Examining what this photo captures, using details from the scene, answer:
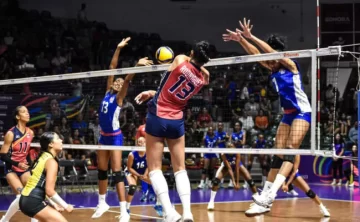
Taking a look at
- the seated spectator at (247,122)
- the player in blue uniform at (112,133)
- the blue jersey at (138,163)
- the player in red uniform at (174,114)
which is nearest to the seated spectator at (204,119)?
the seated spectator at (247,122)

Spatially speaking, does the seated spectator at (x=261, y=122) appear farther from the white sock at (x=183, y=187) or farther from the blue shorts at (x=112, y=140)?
the white sock at (x=183, y=187)

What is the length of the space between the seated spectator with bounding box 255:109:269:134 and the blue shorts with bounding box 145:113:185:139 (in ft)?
45.9

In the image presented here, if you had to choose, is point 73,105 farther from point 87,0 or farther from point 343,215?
point 87,0

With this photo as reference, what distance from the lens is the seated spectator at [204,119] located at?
1980 centimetres

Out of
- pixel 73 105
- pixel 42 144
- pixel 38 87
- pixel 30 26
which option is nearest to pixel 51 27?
pixel 30 26

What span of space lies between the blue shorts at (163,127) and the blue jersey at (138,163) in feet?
20.6

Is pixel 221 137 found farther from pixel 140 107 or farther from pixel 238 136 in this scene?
pixel 140 107

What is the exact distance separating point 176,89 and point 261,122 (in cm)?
1442

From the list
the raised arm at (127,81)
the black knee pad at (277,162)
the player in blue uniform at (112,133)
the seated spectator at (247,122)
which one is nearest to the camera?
the black knee pad at (277,162)

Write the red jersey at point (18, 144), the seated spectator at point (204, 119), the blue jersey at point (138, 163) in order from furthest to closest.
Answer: the seated spectator at point (204, 119) < the blue jersey at point (138, 163) < the red jersey at point (18, 144)

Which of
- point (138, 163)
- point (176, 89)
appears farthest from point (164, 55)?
point (138, 163)

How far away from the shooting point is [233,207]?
14977 millimetres

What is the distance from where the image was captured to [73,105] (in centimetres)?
1859

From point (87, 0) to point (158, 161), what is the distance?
74.9 ft
